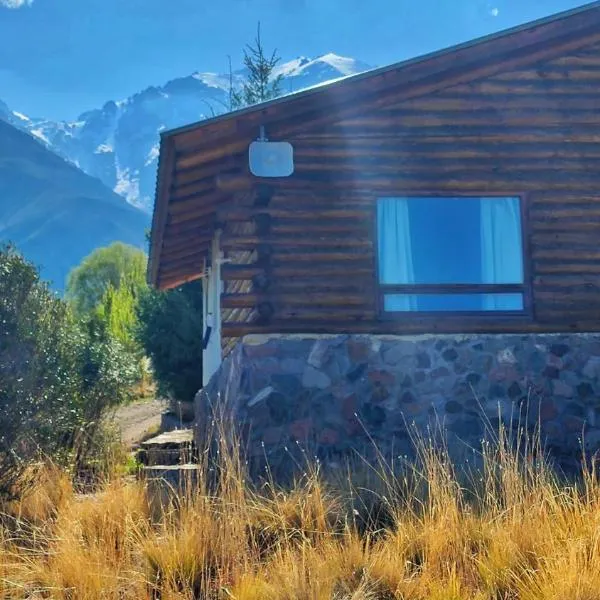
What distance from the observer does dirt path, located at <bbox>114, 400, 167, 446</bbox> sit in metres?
19.6

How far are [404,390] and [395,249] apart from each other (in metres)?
1.64

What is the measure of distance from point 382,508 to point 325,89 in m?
4.69

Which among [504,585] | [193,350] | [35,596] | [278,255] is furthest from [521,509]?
[193,350]

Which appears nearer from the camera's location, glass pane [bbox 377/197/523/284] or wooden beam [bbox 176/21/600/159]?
wooden beam [bbox 176/21/600/159]

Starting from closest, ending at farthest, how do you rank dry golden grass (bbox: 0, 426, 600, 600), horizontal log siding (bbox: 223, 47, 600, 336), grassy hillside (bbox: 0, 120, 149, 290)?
dry golden grass (bbox: 0, 426, 600, 600)
horizontal log siding (bbox: 223, 47, 600, 336)
grassy hillside (bbox: 0, 120, 149, 290)

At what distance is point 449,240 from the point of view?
880cm

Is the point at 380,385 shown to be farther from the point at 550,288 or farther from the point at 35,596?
the point at 35,596

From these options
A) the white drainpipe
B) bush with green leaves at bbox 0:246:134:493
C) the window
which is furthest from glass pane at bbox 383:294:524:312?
bush with green leaves at bbox 0:246:134:493

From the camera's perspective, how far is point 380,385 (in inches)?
328

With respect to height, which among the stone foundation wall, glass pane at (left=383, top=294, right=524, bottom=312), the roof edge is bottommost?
the stone foundation wall

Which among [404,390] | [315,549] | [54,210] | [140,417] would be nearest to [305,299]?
[404,390]

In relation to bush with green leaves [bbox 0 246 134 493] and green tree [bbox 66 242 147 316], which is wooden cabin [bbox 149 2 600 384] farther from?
green tree [bbox 66 242 147 316]

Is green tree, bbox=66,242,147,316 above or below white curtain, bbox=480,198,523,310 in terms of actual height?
above

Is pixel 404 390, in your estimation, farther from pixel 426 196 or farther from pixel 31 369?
pixel 31 369
